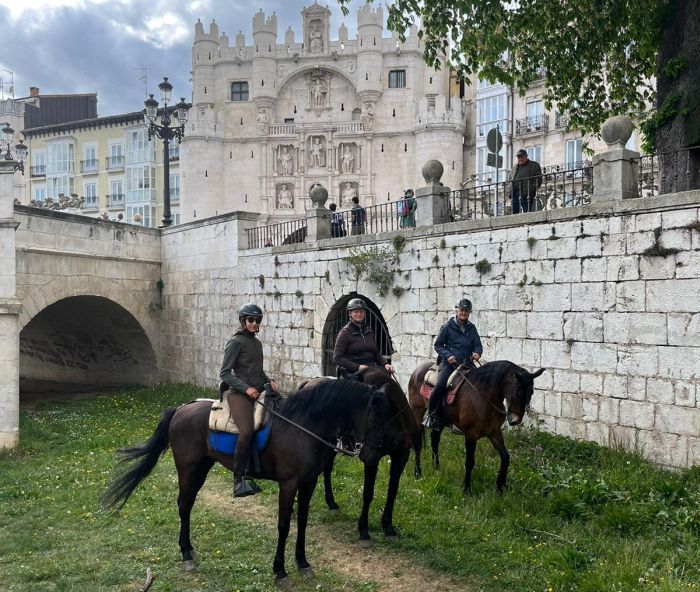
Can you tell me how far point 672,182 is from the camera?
9.48 m

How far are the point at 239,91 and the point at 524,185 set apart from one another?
34.7 meters

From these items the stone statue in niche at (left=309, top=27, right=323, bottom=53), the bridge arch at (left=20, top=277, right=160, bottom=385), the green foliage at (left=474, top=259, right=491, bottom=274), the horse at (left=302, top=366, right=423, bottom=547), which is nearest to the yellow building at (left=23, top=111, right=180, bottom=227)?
the stone statue in niche at (left=309, top=27, right=323, bottom=53)

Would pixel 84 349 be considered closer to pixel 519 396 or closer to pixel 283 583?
pixel 283 583

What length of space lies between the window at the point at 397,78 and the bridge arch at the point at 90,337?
88.1 ft

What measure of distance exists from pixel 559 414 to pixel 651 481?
2075 millimetres

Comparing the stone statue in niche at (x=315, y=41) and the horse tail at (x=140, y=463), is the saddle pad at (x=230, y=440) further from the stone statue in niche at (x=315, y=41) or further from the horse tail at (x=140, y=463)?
the stone statue in niche at (x=315, y=41)

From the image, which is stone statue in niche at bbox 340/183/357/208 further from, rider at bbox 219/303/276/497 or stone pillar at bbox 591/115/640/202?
rider at bbox 219/303/276/497

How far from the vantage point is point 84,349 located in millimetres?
21078

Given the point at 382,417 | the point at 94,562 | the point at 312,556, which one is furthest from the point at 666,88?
the point at 94,562

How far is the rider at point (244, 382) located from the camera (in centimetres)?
602

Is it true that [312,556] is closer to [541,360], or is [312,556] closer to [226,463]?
[226,463]

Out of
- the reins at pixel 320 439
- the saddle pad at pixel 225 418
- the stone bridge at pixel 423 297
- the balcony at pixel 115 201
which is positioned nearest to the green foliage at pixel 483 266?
the stone bridge at pixel 423 297

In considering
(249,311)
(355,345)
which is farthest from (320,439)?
(355,345)

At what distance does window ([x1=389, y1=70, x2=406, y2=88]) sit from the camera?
40406 mm
